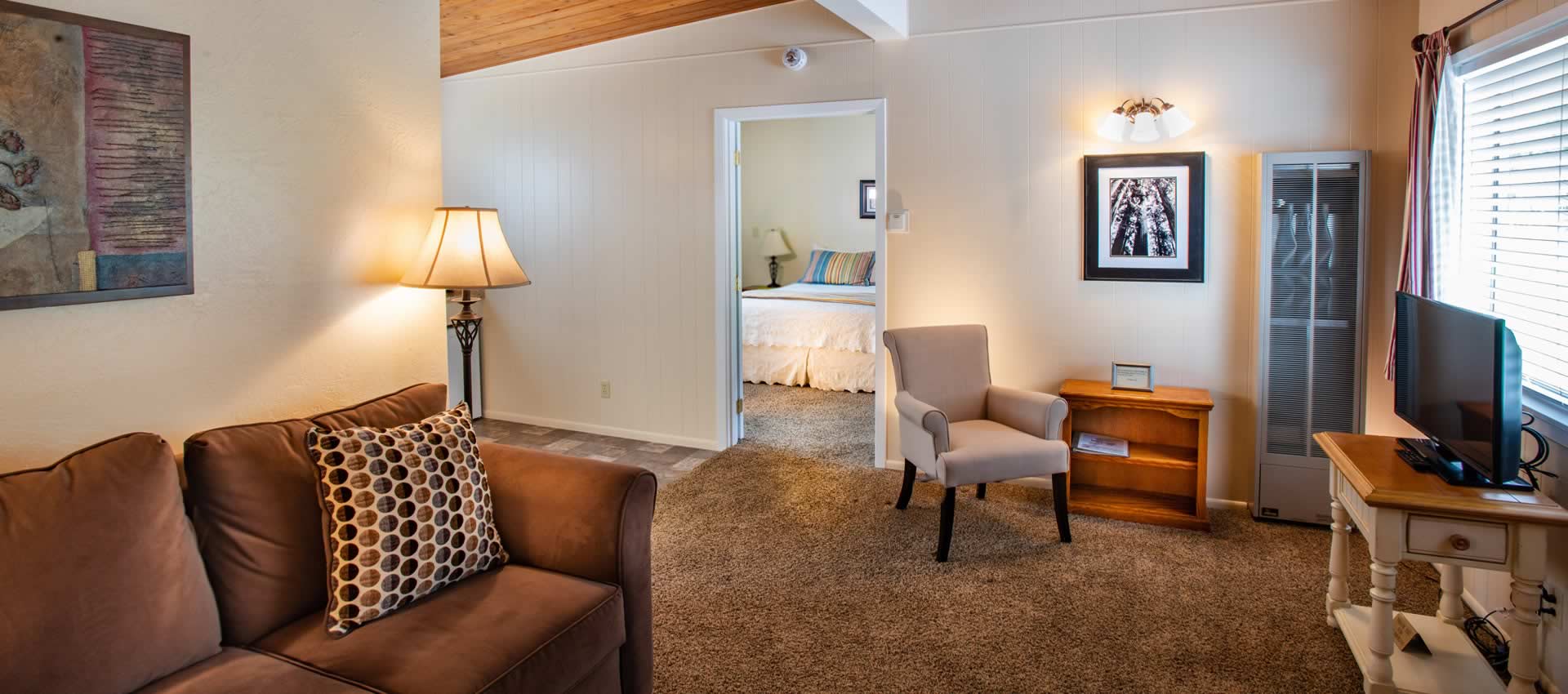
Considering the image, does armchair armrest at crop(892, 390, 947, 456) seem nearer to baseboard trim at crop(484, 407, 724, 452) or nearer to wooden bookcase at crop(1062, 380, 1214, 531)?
wooden bookcase at crop(1062, 380, 1214, 531)

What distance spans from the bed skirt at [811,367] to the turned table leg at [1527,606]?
4284mm

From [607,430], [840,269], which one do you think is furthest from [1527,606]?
[840,269]

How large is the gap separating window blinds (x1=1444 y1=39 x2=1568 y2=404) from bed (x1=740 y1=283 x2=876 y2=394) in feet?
11.7

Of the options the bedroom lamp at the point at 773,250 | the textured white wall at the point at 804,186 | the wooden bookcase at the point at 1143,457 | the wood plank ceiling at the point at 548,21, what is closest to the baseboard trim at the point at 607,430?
the wooden bookcase at the point at 1143,457

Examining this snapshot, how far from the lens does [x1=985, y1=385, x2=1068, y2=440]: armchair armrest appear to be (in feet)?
11.8

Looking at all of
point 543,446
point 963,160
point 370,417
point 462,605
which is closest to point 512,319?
point 543,446

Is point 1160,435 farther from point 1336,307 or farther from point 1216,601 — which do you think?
point 1216,601

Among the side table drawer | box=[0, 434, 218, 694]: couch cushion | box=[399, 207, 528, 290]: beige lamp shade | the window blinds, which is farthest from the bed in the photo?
box=[0, 434, 218, 694]: couch cushion

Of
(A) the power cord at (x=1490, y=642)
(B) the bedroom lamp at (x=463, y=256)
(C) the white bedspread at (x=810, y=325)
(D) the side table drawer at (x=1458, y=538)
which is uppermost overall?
(B) the bedroom lamp at (x=463, y=256)

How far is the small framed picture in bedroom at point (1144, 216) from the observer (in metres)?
3.87

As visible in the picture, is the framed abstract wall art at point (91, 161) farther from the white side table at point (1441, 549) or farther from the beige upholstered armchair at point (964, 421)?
the white side table at point (1441, 549)

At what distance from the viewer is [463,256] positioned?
2.71 m

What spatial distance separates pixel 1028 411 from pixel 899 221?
1.23 meters

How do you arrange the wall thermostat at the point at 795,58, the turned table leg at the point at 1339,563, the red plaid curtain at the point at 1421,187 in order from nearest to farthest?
the turned table leg at the point at 1339,563 → the red plaid curtain at the point at 1421,187 → the wall thermostat at the point at 795,58
